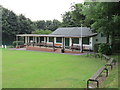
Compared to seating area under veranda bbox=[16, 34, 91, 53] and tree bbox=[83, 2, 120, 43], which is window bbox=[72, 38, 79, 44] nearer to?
seating area under veranda bbox=[16, 34, 91, 53]

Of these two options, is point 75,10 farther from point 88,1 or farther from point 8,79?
point 8,79

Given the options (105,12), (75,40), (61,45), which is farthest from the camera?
(61,45)

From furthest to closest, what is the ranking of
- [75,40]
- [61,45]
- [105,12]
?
[61,45] → [75,40] → [105,12]

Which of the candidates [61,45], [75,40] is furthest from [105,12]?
[61,45]

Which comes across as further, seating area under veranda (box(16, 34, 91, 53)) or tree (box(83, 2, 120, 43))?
seating area under veranda (box(16, 34, 91, 53))

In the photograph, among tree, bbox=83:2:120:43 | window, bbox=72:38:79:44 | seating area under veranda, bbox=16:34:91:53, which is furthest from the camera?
window, bbox=72:38:79:44

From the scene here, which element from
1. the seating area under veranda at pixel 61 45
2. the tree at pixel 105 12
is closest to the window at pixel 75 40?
the seating area under veranda at pixel 61 45

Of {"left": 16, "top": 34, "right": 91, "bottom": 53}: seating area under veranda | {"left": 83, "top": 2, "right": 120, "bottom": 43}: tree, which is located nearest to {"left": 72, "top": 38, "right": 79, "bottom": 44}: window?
{"left": 16, "top": 34, "right": 91, "bottom": 53}: seating area under veranda

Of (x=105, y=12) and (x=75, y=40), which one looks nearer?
(x=105, y=12)

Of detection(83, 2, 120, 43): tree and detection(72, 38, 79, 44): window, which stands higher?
detection(83, 2, 120, 43): tree

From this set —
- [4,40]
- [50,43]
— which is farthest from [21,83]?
[4,40]

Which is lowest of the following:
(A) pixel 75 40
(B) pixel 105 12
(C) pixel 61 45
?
(C) pixel 61 45

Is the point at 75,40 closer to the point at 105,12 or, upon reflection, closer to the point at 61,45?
the point at 61,45

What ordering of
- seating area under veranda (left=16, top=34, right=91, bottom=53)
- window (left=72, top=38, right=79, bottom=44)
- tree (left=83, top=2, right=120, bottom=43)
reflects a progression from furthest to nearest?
window (left=72, top=38, right=79, bottom=44), seating area under veranda (left=16, top=34, right=91, bottom=53), tree (left=83, top=2, right=120, bottom=43)
